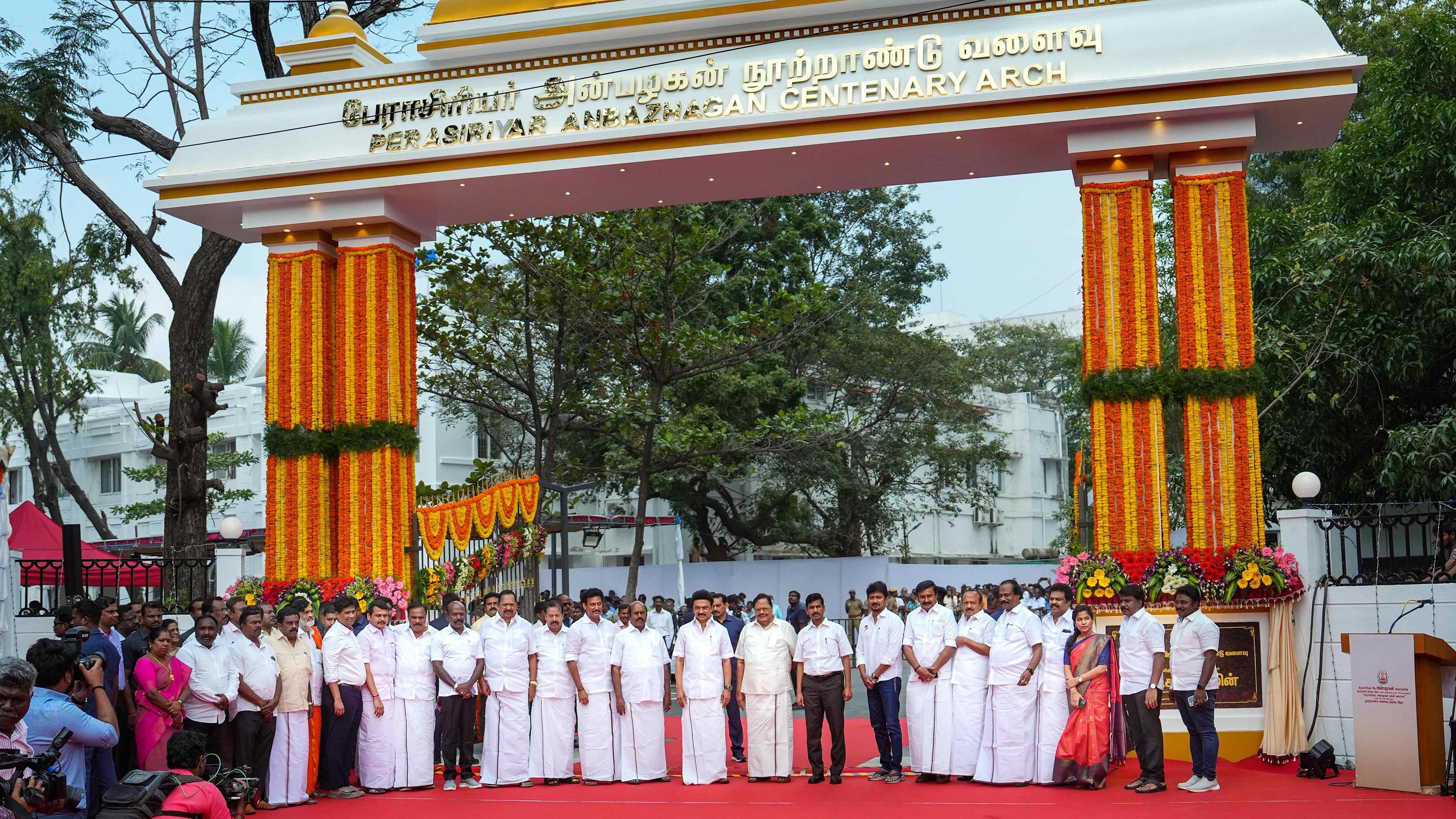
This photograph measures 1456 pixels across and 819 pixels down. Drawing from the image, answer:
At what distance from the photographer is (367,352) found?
12.8 metres

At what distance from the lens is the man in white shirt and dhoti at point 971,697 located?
1005 cm

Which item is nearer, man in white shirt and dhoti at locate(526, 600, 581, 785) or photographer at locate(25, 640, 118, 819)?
photographer at locate(25, 640, 118, 819)

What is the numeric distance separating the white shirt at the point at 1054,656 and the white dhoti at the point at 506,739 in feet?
12.7

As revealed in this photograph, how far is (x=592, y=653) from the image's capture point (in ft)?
35.1

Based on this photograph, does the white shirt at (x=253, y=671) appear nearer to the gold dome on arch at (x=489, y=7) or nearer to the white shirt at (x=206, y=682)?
the white shirt at (x=206, y=682)

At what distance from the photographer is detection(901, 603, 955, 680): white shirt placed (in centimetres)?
1020

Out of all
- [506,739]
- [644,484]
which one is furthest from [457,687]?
[644,484]

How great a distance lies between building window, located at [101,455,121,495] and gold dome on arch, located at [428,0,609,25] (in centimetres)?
2690

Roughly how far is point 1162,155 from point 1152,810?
5.51m

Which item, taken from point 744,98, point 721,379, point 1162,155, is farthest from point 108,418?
point 1162,155

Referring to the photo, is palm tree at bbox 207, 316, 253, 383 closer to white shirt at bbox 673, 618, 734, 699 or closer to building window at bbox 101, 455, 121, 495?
building window at bbox 101, 455, 121, 495

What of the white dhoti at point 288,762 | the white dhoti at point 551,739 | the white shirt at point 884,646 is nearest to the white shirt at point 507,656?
the white dhoti at point 551,739

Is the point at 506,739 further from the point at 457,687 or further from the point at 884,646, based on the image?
the point at 884,646

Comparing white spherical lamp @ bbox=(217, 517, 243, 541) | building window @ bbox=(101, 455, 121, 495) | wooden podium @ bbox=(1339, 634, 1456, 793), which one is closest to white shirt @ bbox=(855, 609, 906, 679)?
wooden podium @ bbox=(1339, 634, 1456, 793)
